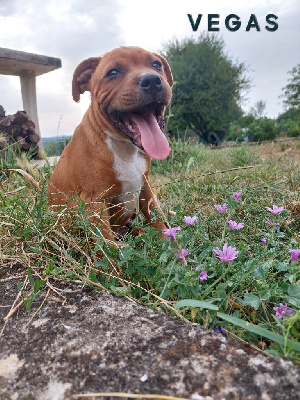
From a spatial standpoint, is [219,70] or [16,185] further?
[219,70]

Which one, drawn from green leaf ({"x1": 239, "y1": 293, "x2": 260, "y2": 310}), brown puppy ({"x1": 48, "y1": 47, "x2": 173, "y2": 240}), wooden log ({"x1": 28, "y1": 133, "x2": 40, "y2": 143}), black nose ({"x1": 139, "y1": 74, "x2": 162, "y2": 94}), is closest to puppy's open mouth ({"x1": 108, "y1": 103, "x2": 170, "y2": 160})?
brown puppy ({"x1": 48, "y1": 47, "x2": 173, "y2": 240})

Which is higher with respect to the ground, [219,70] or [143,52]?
[219,70]

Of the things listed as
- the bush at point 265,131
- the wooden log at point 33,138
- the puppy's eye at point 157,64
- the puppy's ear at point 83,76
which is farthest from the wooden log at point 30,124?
the bush at point 265,131

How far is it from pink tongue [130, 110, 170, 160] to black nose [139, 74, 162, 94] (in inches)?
6.6

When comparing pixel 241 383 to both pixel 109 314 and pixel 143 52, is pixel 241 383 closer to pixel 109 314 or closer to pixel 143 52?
pixel 109 314

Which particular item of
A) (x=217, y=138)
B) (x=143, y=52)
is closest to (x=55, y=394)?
(x=143, y=52)

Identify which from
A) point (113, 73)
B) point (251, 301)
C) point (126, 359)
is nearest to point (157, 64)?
point (113, 73)

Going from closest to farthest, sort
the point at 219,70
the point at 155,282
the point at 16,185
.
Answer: the point at 155,282, the point at 16,185, the point at 219,70

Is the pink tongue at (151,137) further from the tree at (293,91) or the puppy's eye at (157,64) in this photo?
the tree at (293,91)

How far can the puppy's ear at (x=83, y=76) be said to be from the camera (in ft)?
7.09

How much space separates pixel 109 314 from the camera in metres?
0.97

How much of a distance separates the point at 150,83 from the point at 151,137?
277mm

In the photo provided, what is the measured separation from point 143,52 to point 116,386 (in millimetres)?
1838

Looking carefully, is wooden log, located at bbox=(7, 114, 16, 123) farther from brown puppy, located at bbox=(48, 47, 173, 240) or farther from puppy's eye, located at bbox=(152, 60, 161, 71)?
puppy's eye, located at bbox=(152, 60, 161, 71)
